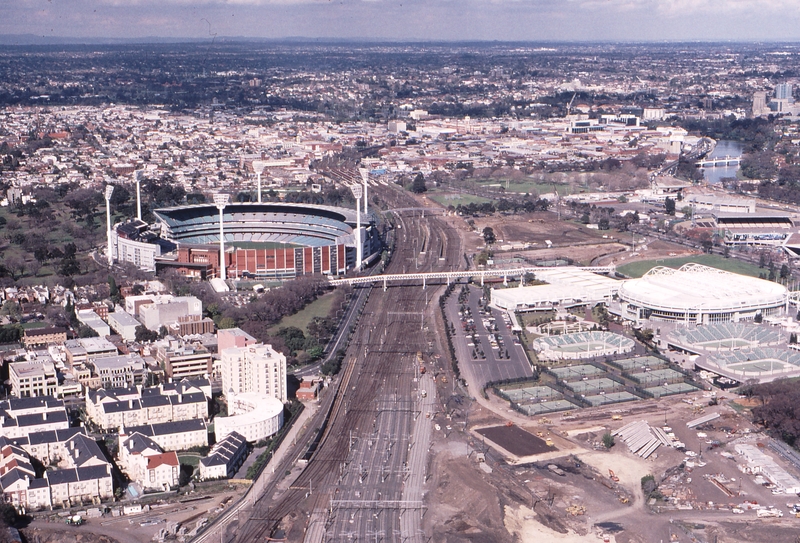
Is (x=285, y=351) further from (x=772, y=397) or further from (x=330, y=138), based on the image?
(x=330, y=138)

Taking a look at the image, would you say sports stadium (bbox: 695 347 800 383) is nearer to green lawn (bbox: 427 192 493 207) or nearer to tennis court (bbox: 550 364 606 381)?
tennis court (bbox: 550 364 606 381)

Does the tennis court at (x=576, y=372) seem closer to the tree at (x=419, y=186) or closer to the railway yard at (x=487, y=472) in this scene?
the railway yard at (x=487, y=472)

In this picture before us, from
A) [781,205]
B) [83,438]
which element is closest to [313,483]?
[83,438]

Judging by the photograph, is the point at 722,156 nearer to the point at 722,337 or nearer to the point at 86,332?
the point at 722,337

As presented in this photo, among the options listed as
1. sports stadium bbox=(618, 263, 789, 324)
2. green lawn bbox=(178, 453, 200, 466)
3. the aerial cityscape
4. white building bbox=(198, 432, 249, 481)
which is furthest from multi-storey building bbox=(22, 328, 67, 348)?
sports stadium bbox=(618, 263, 789, 324)

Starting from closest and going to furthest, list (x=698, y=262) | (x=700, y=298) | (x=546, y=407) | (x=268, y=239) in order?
1. (x=546, y=407)
2. (x=700, y=298)
3. (x=698, y=262)
4. (x=268, y=239)

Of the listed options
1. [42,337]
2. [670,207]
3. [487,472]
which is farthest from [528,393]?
[670,207]

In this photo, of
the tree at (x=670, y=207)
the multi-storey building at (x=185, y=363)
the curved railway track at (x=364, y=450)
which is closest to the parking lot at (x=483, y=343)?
the curved railway track at (x=364, y=450)
